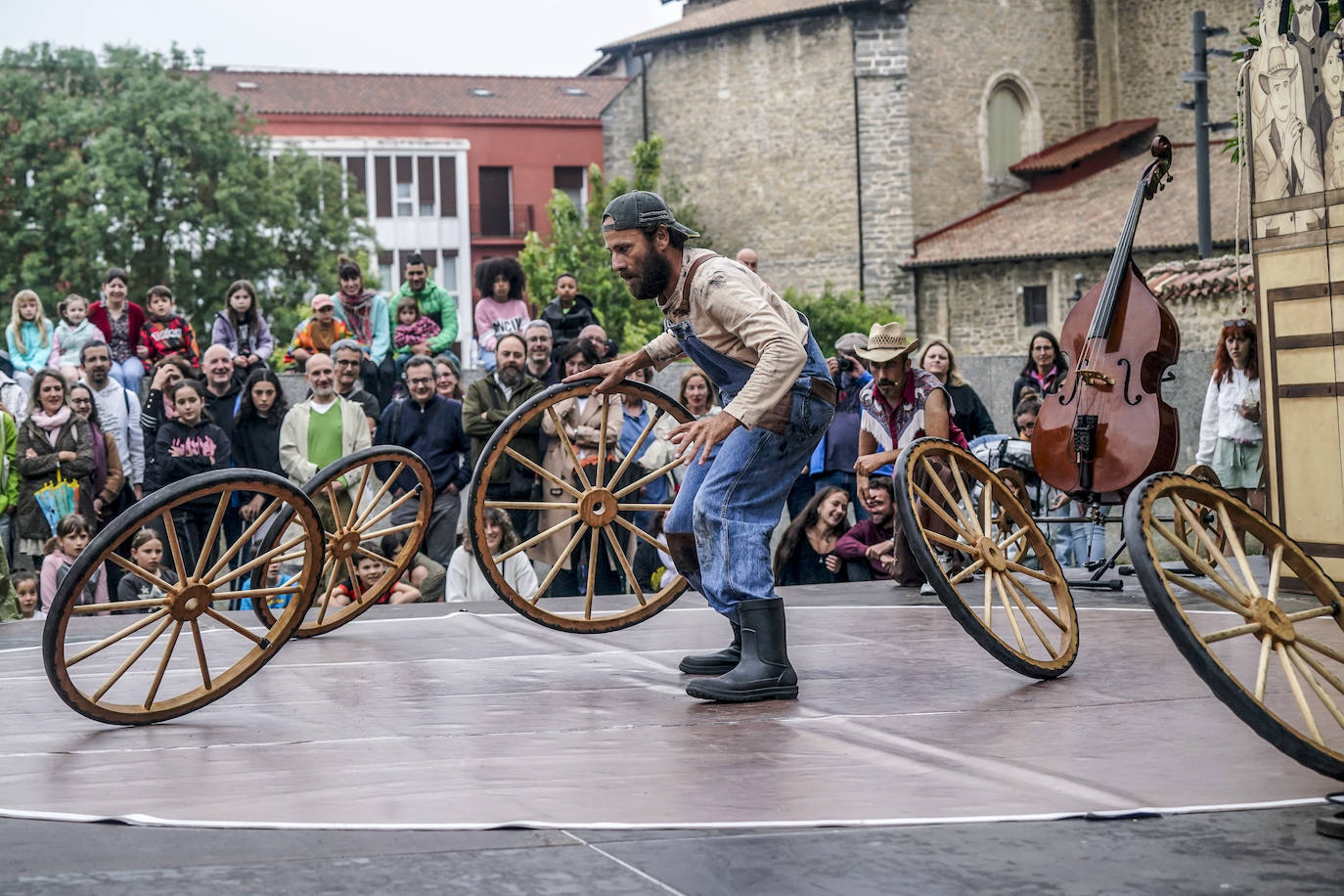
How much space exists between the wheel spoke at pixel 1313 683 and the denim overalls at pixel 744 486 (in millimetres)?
2200

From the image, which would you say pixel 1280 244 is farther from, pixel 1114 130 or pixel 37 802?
pixel 1114 130

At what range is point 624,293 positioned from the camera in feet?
161

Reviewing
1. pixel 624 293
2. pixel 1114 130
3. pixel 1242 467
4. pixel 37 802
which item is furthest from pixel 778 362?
pixel 1114 130

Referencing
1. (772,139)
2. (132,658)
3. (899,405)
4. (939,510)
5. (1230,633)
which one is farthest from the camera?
(772,139)

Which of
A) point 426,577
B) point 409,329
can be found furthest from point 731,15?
point 426,577

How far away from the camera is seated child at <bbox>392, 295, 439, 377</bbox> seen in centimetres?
1456

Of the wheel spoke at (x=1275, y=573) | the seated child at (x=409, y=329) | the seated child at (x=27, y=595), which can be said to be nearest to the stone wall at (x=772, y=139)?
the seated child at (x=409, y=329)

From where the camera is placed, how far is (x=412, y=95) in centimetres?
6450

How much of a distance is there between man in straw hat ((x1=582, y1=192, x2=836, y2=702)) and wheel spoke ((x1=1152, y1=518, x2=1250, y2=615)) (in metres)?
1.88

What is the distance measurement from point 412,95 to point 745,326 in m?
60.3

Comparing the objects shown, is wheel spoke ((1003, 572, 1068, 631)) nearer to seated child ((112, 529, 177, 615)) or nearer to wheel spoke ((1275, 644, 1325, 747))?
wheel spoke ((1275, 644, 1325, 747))

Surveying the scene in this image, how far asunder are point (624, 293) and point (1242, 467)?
1470 inches

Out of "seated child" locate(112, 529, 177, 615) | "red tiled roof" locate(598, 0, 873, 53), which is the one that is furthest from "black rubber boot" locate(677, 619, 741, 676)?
"red tiled roof" locate(598, 0, 873, 53)

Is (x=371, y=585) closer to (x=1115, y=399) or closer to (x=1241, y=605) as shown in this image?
(x=1115, y=399)
